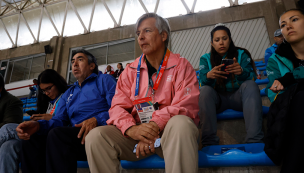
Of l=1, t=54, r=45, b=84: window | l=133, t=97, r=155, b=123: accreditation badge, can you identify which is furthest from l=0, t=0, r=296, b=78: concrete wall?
l=133, t=97, r=155, b=123: accreditation badge

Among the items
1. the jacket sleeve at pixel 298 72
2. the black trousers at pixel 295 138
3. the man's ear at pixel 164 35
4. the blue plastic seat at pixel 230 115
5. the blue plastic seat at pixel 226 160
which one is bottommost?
the blue plastic seat at pixel 226 160

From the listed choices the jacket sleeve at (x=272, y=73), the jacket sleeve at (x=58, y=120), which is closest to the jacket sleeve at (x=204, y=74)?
the jacket sleeve at (x=272, y=73)

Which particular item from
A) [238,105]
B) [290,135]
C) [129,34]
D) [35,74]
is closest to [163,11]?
[129,34]

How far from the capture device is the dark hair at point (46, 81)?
2.23 meters

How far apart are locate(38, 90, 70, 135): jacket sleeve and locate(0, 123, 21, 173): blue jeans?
25cm

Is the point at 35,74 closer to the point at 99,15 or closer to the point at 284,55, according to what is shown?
the point at 99,15

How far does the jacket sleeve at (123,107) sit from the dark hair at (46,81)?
3.58ft

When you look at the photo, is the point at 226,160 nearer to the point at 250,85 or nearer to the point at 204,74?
the point at 250,85

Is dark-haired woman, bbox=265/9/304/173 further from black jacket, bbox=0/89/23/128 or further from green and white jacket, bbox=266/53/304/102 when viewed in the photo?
black jacket, bbox=0/89/23/128

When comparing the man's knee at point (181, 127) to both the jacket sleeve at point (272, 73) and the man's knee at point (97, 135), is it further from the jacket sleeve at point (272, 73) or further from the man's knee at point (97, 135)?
the jacket sleeve at point (272, 73)

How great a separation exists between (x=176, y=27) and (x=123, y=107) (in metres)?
7.76

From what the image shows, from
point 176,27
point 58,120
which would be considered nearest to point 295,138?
point 58,120

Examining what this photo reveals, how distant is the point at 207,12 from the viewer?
27.1ft

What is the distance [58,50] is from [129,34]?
3938 mm
